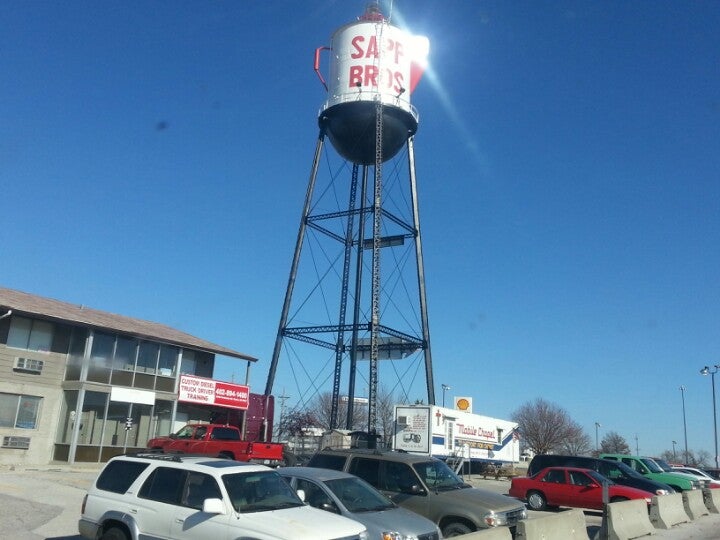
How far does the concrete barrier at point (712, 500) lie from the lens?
64.3ft

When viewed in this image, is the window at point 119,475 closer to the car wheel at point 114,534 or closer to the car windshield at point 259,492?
the car wheel at point 114,534

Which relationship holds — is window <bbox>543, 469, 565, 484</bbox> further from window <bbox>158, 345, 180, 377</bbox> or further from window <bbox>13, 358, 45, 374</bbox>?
window <bbox>13, 358, 45, 374</bbox>

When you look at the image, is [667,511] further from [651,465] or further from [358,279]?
[358,279]

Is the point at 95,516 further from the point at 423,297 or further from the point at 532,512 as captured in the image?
the point at 423,297

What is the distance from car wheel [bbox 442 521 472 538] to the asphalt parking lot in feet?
16.2

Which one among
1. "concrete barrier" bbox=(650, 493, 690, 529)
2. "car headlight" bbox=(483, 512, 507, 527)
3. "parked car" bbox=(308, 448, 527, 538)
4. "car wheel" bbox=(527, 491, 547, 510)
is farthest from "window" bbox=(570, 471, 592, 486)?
"car headlight" bbox=(483, 512, 507, 527)

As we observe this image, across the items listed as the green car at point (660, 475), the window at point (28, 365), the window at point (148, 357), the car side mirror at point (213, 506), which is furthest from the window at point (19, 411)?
the green car at point (660, 475)

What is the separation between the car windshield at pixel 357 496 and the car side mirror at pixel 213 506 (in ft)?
7.79

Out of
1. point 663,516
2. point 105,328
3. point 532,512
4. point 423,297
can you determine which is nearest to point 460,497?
point 663,516

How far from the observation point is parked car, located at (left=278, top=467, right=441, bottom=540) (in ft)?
29.7

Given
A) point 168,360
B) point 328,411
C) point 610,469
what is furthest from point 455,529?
point 328,411

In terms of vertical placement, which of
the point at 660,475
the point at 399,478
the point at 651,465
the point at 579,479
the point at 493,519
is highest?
the point at 651,465

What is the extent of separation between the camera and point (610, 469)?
20.6 m

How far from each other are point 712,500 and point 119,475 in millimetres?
17617
